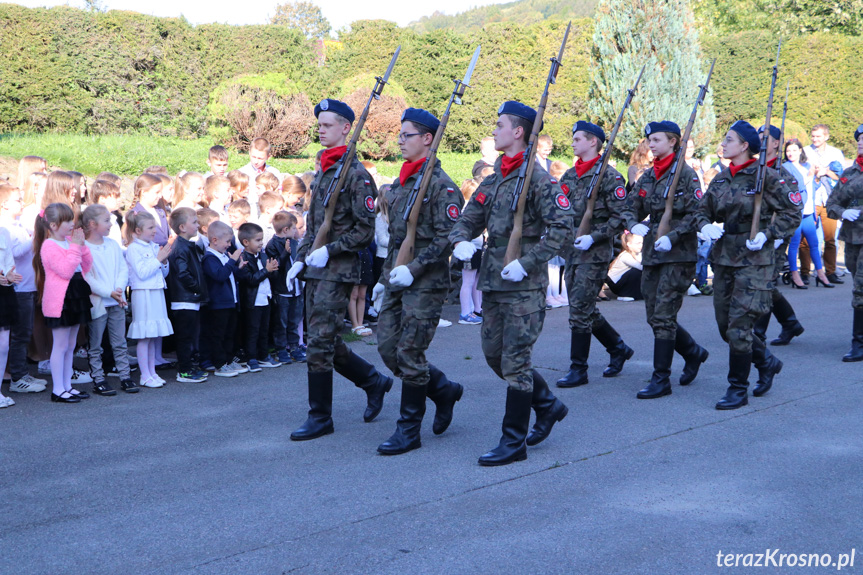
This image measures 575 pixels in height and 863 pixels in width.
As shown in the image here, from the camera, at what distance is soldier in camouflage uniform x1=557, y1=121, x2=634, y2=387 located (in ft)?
22.5

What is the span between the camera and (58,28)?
16.9 m

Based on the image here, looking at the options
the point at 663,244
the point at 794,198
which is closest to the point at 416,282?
the point at 663,244

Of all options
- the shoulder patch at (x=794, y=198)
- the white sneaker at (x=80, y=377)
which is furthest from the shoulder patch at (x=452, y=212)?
the white sneaker at (x=80, y=377)

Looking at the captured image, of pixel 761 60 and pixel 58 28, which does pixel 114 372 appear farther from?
pixel 761 60

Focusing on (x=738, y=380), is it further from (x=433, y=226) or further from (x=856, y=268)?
(x=856, y=268)

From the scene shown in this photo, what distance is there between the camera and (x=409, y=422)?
17.2 feet

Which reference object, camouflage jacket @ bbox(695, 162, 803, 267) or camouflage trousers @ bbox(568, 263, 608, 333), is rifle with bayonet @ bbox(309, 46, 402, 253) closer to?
camouflage trousers @ bbox(568, 263, 608, 333)

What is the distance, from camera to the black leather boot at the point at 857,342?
779 centimetres

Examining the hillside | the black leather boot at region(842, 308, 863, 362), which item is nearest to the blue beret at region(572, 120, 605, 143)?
the black leather boot at region(842, 308, 863, 362)

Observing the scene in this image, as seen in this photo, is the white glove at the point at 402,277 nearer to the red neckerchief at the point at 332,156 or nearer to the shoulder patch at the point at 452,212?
the shoulder patch at the point at 452,212

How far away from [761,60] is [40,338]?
24.7m

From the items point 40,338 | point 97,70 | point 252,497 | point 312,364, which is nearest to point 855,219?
point 312,364

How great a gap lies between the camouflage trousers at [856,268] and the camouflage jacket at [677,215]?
7.29 feet

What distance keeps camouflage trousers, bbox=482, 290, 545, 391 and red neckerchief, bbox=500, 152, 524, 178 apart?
71 centimetres
